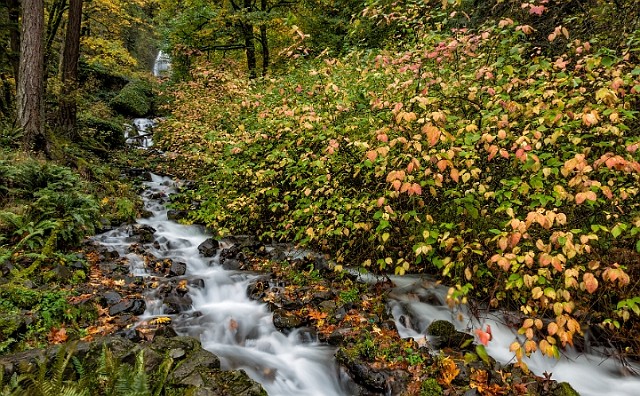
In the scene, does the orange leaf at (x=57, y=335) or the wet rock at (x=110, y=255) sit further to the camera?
the wet rock at (x=110, y=255)

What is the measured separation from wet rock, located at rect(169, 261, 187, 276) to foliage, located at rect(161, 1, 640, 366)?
140 cm

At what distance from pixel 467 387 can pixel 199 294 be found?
14.4 feet

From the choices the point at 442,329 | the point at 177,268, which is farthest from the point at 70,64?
the point at 442,329

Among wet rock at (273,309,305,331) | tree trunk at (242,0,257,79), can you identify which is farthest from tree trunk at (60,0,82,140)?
wet rock at (273,309,305,331)

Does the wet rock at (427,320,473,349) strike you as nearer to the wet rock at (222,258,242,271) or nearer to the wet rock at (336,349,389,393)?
the wet rock at (336,349,389,393)

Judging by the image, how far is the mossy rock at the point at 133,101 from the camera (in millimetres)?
19359

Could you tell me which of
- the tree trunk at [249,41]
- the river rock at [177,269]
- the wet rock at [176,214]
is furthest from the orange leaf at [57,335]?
the tree trunk at [249,41]

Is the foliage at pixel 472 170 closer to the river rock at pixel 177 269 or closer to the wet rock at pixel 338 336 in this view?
the wet rock at pixel 338 336

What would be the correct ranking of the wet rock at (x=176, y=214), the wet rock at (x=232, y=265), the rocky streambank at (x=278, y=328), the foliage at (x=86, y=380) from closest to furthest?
the foliage at (x=86, y=380)
the rocky streambank at (x=278, y=328)
the wet rock at (x=232, y=265)
the wet rock at (x=176, y=214)

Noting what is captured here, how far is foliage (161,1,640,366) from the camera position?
3842 mm

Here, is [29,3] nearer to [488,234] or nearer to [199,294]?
[199,294]

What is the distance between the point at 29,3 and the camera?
874 cm

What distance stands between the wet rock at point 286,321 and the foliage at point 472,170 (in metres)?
1.30

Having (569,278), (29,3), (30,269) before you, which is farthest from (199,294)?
(29,3)
